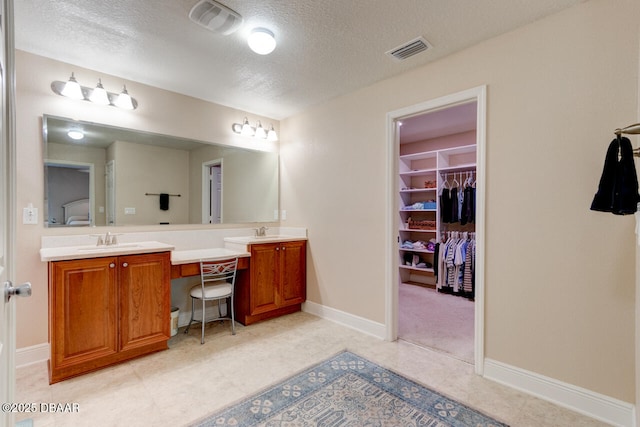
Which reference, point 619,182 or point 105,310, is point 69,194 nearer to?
point 105,310

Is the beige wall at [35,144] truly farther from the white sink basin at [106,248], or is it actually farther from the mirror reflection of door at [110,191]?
the white sink basin at [106,248]

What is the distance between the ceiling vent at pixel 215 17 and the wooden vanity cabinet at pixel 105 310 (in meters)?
1.77

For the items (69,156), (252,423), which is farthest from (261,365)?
(69,156)

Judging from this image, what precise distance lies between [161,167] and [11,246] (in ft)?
7.26

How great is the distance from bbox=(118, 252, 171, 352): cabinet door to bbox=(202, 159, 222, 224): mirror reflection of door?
2.93 ft

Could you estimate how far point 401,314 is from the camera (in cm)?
364

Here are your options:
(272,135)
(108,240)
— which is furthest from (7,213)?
(272,135)

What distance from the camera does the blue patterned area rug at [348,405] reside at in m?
1.74

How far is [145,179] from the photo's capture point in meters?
2.98

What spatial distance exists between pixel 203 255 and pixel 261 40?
1.96m

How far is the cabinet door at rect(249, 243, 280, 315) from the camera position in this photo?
3.18 m

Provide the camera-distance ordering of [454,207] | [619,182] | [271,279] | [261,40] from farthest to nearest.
A: 1. [454,207]
2. [271,279]
3. [261,40]
4. [619,182]

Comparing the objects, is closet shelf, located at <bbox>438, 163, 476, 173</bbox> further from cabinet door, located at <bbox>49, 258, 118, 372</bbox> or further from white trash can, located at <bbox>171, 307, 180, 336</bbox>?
cabinet door, located at <bbox>49, 258, 118, 372</bbox>

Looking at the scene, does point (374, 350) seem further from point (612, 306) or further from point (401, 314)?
point (612, 306)
